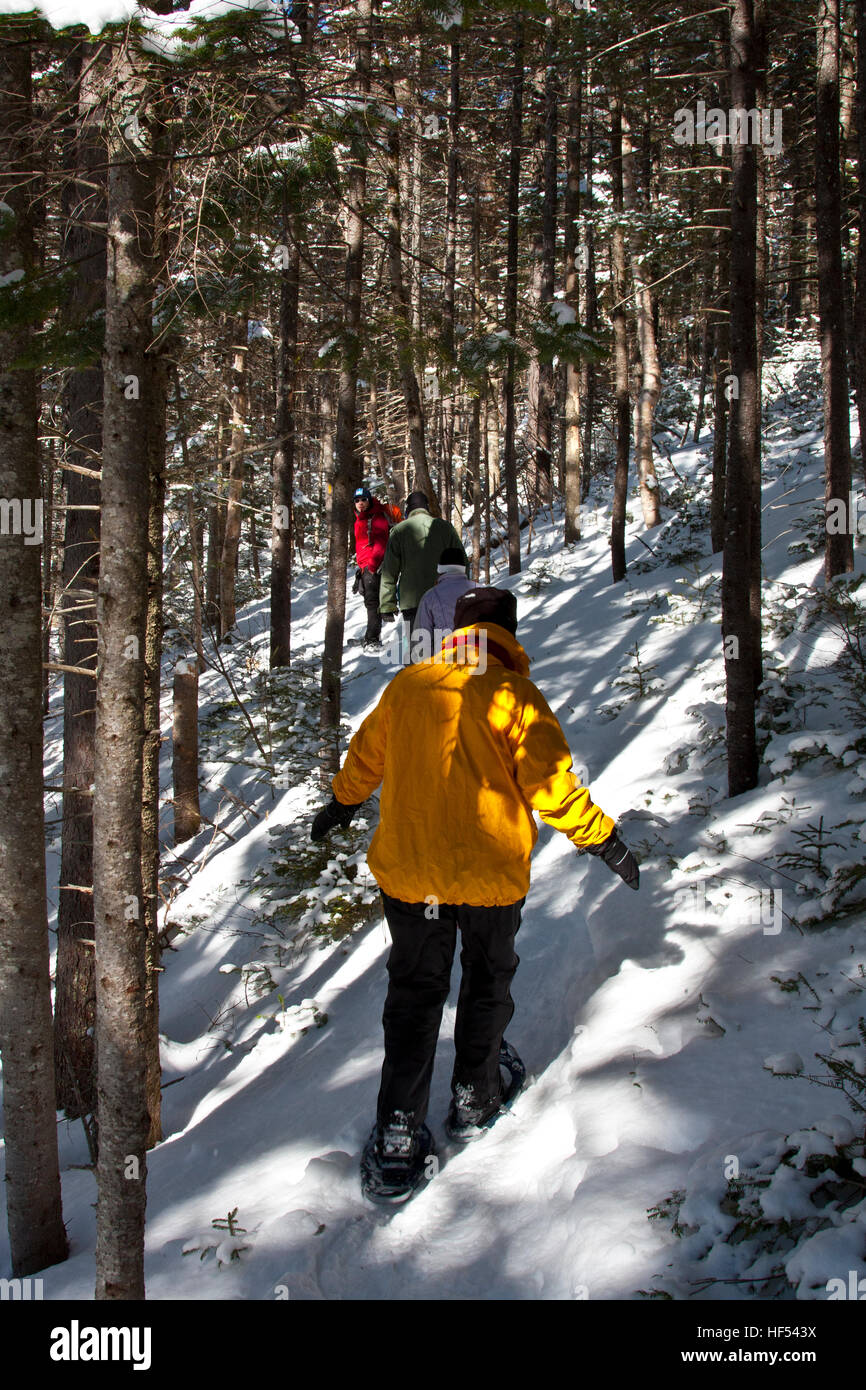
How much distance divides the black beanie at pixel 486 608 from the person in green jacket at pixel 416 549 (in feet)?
14.7

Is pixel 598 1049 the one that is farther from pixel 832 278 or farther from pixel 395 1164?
pixel 832 278

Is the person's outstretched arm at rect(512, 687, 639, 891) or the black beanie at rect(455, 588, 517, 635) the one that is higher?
the black beanie at rect(455, 588, 517, 635)

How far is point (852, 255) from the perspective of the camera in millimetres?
18078

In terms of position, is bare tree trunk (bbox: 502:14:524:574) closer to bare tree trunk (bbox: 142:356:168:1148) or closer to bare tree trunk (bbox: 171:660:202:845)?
bare tree trunk (bbox: 171:660:202:845)

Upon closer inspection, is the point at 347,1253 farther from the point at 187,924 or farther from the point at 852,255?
the point at 852,255

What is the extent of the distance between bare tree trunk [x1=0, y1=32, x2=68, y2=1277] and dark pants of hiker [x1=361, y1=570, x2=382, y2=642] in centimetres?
764

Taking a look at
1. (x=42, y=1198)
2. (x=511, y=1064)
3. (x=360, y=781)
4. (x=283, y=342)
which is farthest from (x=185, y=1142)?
(x=283, y=342)

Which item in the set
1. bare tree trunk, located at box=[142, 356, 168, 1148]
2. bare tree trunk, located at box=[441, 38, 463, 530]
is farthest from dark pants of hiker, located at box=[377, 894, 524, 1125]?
bare tree trunk, located at box=[441, 38, 463, 530]

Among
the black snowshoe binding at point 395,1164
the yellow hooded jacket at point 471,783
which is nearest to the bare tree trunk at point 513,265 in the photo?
the yellow hooded jacket at point 471,783

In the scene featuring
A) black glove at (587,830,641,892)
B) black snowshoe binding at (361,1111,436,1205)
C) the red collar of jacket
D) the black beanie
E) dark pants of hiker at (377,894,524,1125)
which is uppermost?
the black beanie

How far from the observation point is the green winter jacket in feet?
26.5

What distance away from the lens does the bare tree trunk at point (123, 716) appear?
312 cm

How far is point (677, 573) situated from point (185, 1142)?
1139 centimetres

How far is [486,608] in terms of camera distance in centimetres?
351
